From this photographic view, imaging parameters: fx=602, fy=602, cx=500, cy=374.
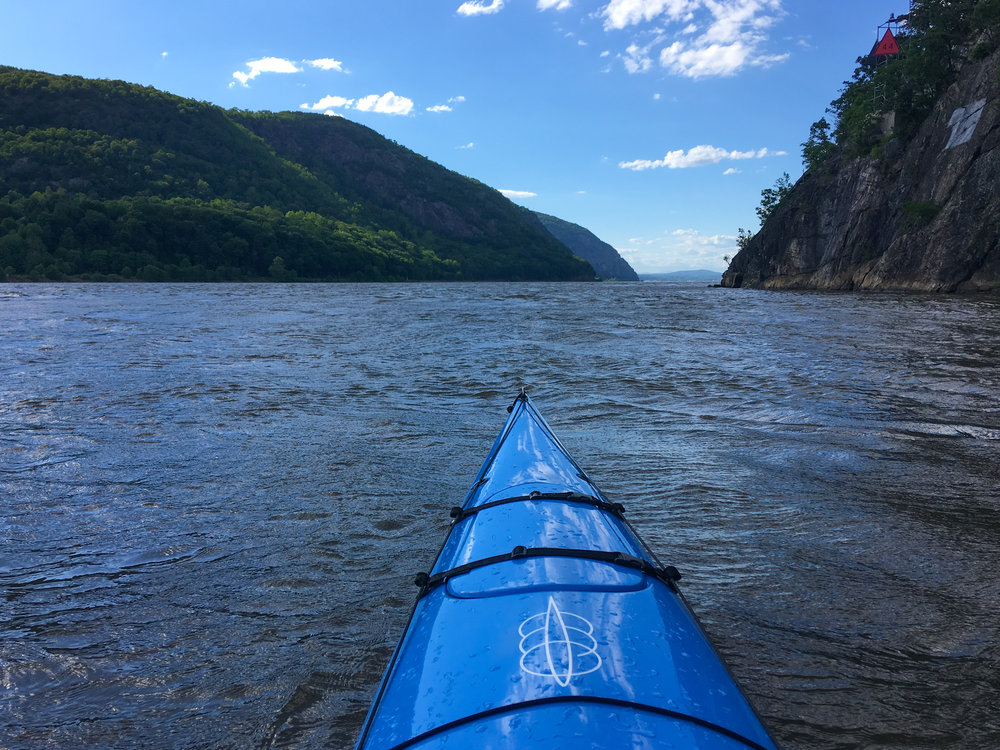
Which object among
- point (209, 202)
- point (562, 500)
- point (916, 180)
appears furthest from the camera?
point (209, 202)

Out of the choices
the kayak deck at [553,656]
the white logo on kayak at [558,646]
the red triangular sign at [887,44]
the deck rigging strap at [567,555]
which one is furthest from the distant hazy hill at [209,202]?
the white logo on kayak at [558,646]

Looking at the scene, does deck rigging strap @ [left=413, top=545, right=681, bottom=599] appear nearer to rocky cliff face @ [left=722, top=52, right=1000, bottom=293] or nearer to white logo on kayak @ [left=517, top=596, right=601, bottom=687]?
white logo on kayak @ [left=517, top=596, right=601, bottom=687]

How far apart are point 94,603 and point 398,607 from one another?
177 cm

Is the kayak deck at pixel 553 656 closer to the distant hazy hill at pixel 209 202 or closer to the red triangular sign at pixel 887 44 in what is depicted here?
the red triangular sign at pixel 887 44

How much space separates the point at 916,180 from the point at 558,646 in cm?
4504

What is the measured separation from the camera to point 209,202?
81.2m

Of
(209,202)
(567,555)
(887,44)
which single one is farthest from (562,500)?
(209,202)

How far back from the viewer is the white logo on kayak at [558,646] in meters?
1.87

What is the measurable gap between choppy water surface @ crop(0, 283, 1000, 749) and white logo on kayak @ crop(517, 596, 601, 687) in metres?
1.13

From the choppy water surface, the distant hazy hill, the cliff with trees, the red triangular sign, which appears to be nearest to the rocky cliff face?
the cliff with trees

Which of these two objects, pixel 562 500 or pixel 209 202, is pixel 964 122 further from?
pixel 209 202

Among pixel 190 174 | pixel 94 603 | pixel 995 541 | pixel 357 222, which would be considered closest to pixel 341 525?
pixel 94 603

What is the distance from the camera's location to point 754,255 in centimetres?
6272

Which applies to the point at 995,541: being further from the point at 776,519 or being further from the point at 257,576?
the point at 257,576
